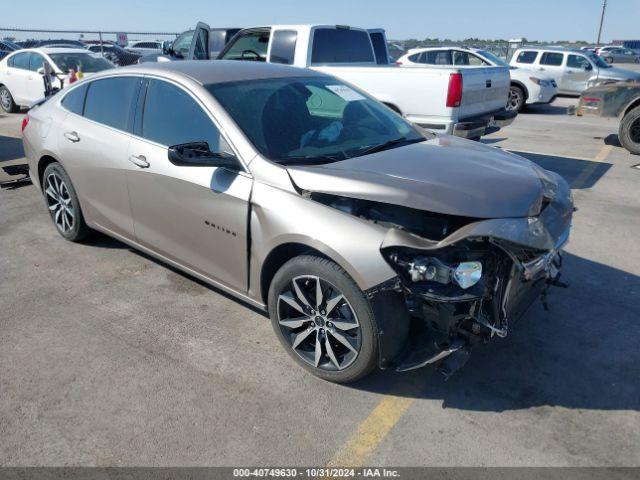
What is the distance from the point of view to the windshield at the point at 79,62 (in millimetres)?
12610

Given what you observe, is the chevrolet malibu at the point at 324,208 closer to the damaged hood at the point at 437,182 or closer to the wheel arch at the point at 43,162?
the damaged hood at the point at 437,182

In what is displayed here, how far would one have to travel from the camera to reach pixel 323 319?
3027mm

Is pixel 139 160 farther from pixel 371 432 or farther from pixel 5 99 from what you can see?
pixel 5 99

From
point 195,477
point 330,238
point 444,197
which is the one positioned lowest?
point 195,477

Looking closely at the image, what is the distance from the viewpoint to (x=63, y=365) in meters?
3.29

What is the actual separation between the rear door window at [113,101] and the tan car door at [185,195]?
0.59ft

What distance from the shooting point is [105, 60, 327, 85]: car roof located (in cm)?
378

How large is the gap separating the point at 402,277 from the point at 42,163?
13.2 ft

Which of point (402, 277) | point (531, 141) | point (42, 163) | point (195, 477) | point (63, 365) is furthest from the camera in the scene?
point (531, 141)

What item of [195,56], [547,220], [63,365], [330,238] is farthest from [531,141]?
[63,365]

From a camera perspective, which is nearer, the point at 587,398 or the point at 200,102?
the point at 587,398

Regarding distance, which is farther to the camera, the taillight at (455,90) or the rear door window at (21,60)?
the rear door window at (21,60)

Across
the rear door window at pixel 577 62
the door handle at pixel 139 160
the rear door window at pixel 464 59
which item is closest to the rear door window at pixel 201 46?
the door handle at pixel 139 160

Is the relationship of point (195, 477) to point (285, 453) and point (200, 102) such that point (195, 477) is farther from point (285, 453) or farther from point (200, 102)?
point (200, 102)
